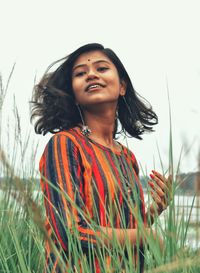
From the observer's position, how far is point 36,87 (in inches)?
76.3

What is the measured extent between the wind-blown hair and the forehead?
16 millimetres

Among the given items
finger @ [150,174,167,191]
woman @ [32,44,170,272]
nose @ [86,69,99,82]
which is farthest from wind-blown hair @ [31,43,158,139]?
finger @ [150,174,167,191]

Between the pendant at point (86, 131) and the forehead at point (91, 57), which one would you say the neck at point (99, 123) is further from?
the forehead at point (91, 57)

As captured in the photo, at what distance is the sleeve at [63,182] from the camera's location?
4.18ft

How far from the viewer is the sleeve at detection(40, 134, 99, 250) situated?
1.28 metres

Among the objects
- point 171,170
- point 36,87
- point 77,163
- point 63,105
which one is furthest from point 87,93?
point 171,170

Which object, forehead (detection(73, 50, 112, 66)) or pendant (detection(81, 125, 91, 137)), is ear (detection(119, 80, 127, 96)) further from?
pendant (detection(81, 125, 91, 137))

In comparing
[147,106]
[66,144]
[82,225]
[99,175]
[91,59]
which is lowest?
[82,225]

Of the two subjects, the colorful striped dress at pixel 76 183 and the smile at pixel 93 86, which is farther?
the smile at pixel 93 86

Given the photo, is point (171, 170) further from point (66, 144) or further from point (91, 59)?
point (91, 59)

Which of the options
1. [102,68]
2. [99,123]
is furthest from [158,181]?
[102,68]

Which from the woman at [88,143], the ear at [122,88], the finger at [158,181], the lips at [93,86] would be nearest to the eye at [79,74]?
the woman at [88,143]

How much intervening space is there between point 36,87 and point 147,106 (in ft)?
1.68

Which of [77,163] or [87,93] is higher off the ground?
[87,93]
